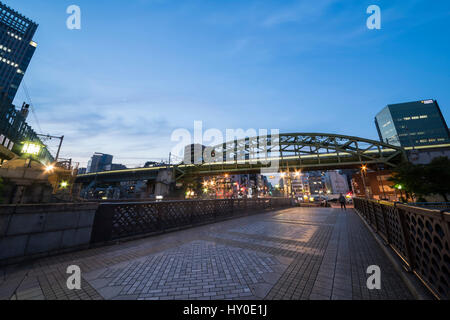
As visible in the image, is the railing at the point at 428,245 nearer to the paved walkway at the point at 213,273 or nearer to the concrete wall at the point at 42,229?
the paved walkway at the point at 213,273

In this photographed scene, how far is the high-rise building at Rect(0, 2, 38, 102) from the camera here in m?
66.8

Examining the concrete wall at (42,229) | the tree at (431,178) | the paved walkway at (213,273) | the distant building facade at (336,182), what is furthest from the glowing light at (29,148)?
the distant building facade at (336,182)

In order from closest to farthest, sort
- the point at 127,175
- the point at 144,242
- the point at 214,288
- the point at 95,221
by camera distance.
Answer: the point at 214,288 → the point at 95,221 → the point at 144,242 → the point at 127,175

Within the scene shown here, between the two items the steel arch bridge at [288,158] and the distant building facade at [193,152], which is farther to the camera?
the distant building facade at [193,152]

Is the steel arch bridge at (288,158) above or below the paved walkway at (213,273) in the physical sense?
above

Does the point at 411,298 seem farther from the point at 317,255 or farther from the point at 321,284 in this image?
the point at 317,255

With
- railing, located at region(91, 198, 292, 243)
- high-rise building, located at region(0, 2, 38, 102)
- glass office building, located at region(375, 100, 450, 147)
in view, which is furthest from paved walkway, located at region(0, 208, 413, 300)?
glass office building, located at region(375, 100, 450, 147)

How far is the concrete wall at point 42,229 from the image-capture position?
13.5ft

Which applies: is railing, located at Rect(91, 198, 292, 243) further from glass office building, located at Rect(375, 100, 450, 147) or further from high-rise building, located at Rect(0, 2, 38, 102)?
glass office building, located at Rect(375, 100, 450, 147)

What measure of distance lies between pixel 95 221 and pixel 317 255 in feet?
24.9

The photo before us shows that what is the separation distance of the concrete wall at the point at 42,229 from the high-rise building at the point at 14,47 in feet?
325

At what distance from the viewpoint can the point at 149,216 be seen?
25.0 feet
